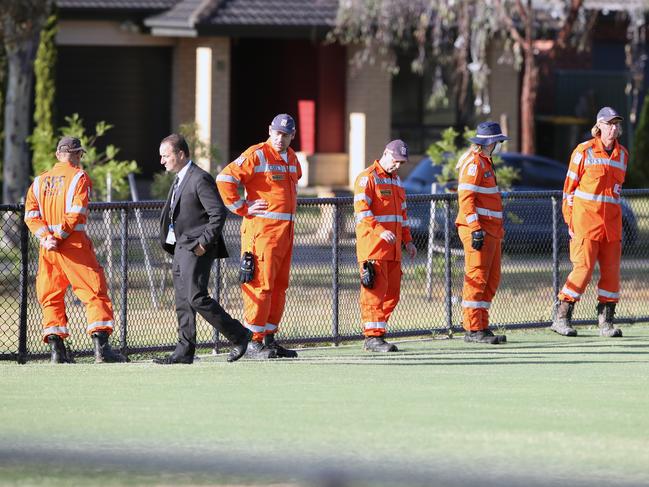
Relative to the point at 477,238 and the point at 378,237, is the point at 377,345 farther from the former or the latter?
the point at 477,238

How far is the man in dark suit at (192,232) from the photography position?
35.5 ft

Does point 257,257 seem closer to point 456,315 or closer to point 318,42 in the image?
point 456,315

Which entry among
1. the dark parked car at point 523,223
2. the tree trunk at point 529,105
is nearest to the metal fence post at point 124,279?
the dark parked car at point 523,223

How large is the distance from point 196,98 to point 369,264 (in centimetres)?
1958

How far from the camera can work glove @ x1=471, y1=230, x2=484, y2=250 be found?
12.7 metres

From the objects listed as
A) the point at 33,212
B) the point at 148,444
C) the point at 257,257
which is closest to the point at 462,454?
the point at 148,444

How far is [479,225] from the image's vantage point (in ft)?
41.9

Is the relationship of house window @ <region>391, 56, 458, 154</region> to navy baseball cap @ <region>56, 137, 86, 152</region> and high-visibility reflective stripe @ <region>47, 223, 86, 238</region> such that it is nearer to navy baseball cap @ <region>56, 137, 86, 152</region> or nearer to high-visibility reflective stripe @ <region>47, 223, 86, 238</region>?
navy baseball cap @ <region>56, 137, 86, 152</region>

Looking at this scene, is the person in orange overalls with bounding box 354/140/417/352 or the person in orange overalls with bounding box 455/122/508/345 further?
the person in orange overalls with bounding box 455/122/508/345

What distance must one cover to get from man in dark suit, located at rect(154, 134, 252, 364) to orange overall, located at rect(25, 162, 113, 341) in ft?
2.47

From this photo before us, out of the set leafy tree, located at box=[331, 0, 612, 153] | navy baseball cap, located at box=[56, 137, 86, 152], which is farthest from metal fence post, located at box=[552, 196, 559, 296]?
leafy tree, located at box=[331, 0, 612, 153]

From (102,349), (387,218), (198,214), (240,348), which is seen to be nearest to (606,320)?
(387,218)

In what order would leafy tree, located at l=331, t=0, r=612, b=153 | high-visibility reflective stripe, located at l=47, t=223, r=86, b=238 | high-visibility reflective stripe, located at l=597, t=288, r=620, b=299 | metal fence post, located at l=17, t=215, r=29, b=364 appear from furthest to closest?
leafy tree, located at l=331, t=0, r=612, b=153
high-visibility reflective stripe, located at l=597, t=288, r=620, b=299
metal fence post, located at l=17, t=215, r=29, b=364
high-visibility reflective stripe, located at l=47, t=223, r=86, b=238

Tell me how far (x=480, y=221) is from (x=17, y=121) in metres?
11.3
